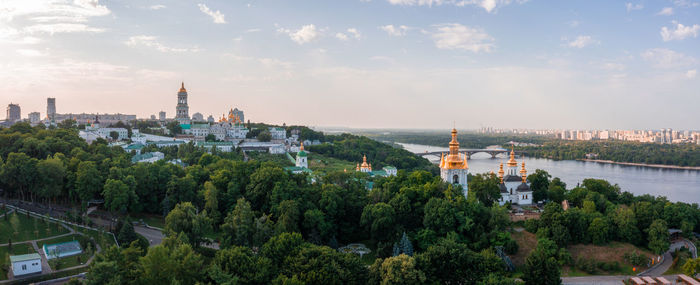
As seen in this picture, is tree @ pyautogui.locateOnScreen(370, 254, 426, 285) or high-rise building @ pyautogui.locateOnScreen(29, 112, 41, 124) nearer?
tree @ pyautogui.locateOnScreen(370, 254, 426, 285)

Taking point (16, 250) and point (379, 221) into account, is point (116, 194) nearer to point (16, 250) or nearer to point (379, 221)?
point (16, 250)

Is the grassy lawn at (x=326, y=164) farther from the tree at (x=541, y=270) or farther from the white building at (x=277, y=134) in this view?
the tree at (x=541, y=270)

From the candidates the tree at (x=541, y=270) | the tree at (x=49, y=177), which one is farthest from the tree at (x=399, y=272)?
the tree at (x=49, y=177)

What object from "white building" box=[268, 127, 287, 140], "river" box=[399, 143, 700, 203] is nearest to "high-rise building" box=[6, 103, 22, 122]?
"white building" box=[268, 127, 287, 140]

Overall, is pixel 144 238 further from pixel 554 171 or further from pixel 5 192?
pixel 554 171

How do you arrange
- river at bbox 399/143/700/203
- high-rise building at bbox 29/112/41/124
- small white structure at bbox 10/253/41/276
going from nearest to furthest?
small white structure at bbox 10/253/41/276
river at bbox 399/143/700/203
high-rise building at bbox 29/112/41/124

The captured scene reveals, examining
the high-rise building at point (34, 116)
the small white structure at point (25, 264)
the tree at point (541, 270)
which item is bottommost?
the tree at point (541, 270)

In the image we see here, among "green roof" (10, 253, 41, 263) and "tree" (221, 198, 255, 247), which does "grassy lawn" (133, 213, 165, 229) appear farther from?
"green roof" (10, 253, 41, 263)
